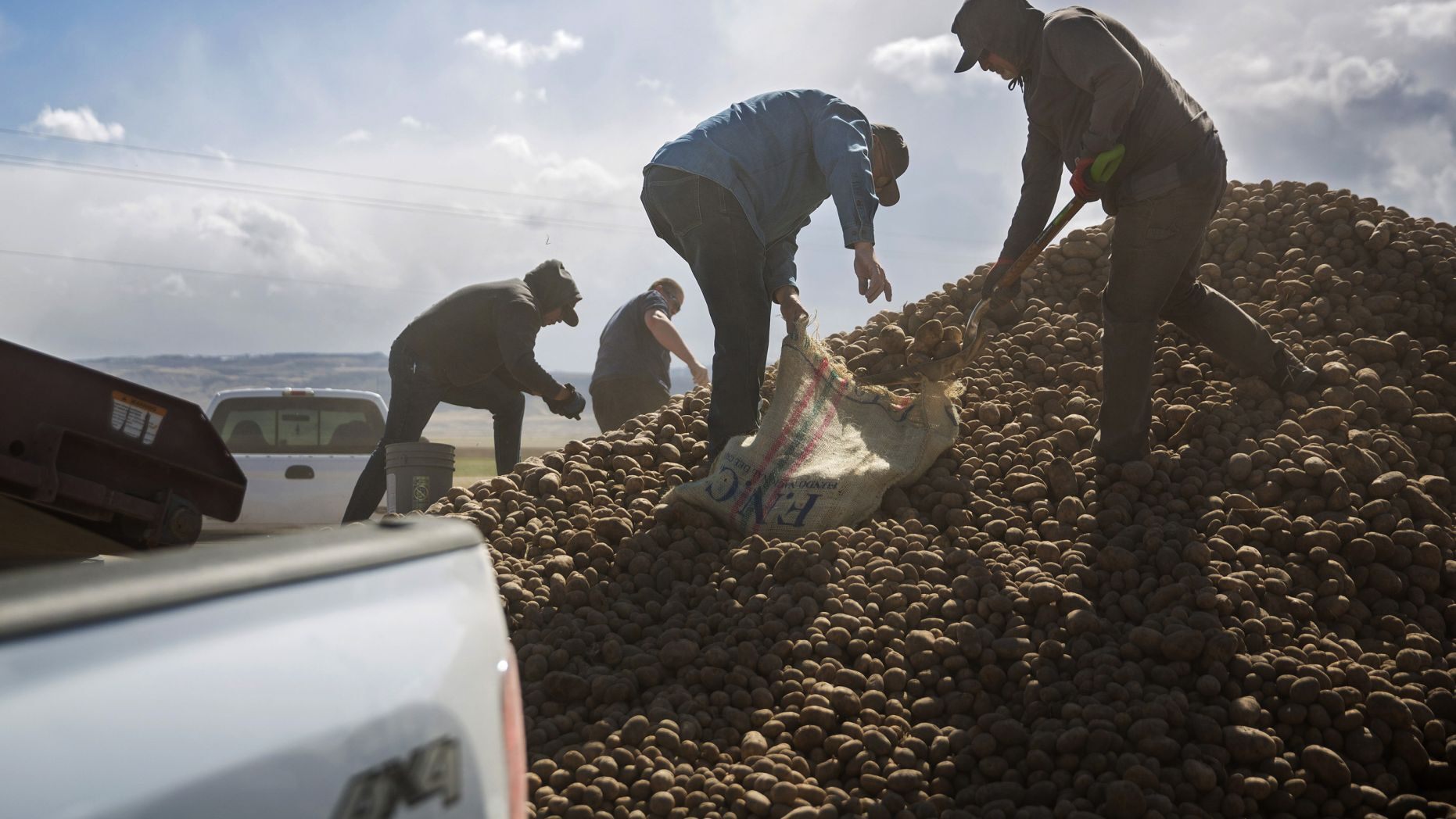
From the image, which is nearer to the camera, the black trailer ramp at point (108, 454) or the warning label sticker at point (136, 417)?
the black trailer ramp at point (108, 454)

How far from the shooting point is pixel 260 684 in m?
0.98

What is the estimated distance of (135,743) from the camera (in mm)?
879

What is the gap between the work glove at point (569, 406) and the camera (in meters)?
5.86

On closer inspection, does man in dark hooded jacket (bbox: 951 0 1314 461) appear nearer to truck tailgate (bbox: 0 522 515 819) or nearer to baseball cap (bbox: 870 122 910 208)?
baseball cap (bbox: 870 122 910 208)

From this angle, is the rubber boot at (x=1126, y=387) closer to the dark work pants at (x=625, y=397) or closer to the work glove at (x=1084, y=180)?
the work glove at (x=1084, y=180)

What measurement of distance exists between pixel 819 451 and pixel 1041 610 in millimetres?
1099

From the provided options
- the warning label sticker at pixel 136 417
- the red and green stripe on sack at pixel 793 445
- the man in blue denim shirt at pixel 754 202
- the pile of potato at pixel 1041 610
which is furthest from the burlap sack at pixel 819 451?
the warning label sticker at pixel 136 417

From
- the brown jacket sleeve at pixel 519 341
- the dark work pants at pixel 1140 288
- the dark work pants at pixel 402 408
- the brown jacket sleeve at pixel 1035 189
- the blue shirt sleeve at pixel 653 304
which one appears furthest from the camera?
the blue shirt sleeve at pixel 653 304

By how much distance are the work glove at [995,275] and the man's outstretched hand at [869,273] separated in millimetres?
782

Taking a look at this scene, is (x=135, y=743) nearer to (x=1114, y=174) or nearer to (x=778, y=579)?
(x=778, y=579)

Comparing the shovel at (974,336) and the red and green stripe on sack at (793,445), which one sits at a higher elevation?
the shovel at (974,336)

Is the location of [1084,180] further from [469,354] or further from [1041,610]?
[469,354]

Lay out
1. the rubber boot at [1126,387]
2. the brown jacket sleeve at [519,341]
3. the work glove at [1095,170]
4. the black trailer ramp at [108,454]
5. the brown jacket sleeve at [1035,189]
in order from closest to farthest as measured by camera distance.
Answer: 1. the black trailer ramp at [108,454]
2. the work glove at [1095,170]
3. the rubber boot at [1126,387]
4. the brown jacket sleeve at [1035,189]
5. the brown jacket sleeve at [519,341]

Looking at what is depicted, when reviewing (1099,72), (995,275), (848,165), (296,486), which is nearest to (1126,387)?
(995,275)
